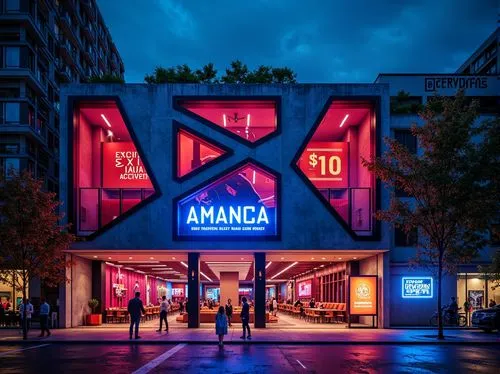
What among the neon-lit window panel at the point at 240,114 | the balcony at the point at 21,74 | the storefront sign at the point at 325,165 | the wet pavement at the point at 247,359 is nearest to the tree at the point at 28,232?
the wet pavement at the point at 247,359

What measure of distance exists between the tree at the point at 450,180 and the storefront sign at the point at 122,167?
12.8 m

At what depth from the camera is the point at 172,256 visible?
33.3 metres

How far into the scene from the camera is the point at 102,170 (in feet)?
106

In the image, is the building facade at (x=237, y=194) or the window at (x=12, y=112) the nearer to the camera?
the building facade at (x=237, y=194)

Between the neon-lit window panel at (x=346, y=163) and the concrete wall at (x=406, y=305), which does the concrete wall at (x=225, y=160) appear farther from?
the concrete wall at (x=406, y=305)

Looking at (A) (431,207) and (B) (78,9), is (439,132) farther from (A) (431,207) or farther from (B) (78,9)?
(B) (78,9)

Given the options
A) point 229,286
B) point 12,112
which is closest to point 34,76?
point 12,112

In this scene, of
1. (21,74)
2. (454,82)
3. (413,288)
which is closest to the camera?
(413,288)

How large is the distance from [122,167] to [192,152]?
13.3 ft

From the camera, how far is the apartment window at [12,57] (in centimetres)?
4828

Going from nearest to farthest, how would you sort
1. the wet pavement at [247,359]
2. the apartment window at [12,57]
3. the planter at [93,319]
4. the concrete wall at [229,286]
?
1. the wet pavement at [247,359]
2. the planter at [93,319]
3. the concrete wall at [229,286]
4. the apartment window at [12,57]

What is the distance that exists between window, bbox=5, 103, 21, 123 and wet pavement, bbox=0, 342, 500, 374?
96.2 ft

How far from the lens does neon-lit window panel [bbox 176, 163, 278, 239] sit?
96.1 ft

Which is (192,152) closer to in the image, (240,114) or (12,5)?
(240,114)
